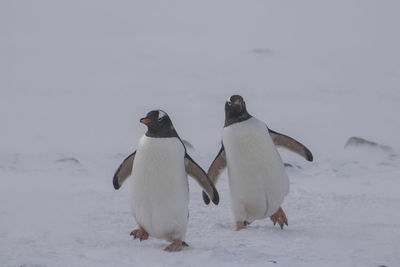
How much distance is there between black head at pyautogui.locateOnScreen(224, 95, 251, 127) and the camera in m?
4.50

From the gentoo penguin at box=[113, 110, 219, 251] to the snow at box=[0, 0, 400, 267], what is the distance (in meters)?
0.15

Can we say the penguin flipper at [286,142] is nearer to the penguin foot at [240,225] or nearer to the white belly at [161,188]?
the penguin foot at [240,225]

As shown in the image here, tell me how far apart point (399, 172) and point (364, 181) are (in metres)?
0.66

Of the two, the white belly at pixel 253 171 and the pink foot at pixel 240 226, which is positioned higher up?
the white belly at pixel 253 171

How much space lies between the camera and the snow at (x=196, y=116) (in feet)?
13.5

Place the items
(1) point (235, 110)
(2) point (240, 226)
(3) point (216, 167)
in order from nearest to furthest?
(1) point (235, 110) < (2) point (240, 226) < (3) point (216, 167)

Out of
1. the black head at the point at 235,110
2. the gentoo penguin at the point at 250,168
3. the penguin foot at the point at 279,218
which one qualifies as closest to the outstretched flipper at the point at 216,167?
the gentoo penguin at the point at 250,168

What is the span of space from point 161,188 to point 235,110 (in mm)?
903

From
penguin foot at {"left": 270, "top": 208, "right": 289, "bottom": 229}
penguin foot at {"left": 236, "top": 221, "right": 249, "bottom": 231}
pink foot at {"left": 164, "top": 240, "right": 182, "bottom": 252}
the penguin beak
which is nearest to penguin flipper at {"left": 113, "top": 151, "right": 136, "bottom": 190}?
the penguin beak

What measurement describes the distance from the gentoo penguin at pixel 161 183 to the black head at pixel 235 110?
2.04 ft

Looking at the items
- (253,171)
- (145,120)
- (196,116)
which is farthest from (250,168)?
(196,116)

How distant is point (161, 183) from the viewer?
393 cm

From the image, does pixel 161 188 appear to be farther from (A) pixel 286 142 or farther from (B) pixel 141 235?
(A) pixel 286 142

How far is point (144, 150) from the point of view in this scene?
3.97 m
